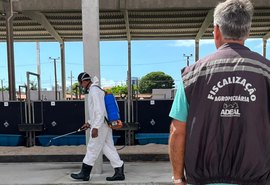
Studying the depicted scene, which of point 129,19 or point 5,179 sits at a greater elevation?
point 129,19

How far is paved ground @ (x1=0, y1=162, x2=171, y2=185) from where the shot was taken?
254 inches

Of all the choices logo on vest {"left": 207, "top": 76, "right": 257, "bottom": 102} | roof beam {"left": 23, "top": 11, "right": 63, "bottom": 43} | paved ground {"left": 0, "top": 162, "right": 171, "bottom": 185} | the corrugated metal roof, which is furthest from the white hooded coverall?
roof beam {"left": 23, "top": 11, "right": 63, "bottom": 43}

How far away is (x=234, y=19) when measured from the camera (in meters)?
1.98

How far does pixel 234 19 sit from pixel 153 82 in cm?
7393

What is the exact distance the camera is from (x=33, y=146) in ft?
32.4

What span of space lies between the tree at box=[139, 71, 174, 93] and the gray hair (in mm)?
66702

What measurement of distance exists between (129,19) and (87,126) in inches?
613

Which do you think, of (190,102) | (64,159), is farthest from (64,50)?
(190,102)

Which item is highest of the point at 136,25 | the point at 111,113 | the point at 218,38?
the point at 136,25

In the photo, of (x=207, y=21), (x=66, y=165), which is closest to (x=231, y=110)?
(x=66, y=165)

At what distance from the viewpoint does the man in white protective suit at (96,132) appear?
19.9ft

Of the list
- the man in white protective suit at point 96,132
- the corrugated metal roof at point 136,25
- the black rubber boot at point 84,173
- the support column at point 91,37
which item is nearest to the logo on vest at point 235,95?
the man in white protective suit at point 96,132

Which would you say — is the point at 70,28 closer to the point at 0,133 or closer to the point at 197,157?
the point at 0,133

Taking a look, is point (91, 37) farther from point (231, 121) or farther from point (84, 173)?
point (231, 121)
